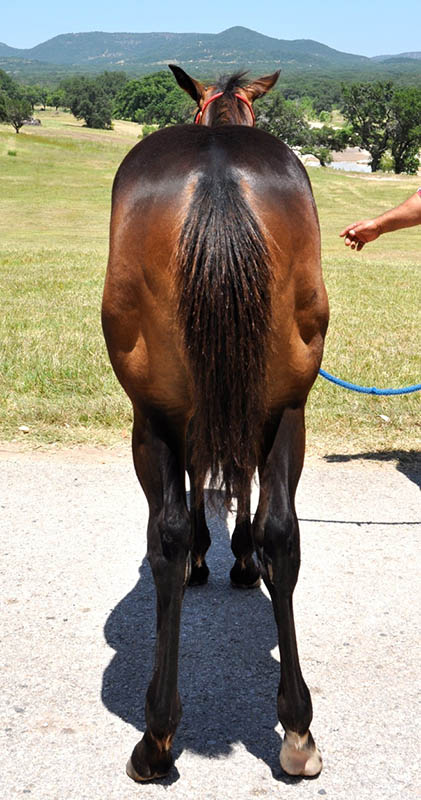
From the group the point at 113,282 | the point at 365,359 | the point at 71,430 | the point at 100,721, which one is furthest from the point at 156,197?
the point at 365,359

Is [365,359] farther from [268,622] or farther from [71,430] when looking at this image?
[268,622]

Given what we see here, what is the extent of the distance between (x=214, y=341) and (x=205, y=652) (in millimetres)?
1571

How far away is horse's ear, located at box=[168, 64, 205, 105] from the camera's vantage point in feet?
11.9

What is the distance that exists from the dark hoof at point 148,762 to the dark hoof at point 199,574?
130cm

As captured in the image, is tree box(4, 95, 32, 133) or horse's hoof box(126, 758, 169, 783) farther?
tree box(4, 95, 32, 133)

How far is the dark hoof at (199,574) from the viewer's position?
3.92 meters

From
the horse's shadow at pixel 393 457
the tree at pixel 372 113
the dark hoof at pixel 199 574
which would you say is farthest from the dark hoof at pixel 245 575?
the tree at pixel 372 113

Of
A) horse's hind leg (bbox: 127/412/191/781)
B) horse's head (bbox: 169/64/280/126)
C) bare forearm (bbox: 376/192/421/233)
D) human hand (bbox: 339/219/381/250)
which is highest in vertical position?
horse's head (bbox: 169/64/280/126)

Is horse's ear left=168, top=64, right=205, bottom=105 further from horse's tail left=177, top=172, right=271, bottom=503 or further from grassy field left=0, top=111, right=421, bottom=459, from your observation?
grassy field left=0, top=111, right=421, bottom=459

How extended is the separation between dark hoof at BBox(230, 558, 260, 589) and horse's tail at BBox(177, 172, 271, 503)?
1.42 metres

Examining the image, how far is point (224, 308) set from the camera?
243cm

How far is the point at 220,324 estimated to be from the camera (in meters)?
2.44

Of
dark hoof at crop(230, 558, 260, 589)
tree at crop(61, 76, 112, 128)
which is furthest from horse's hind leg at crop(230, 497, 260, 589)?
tree at crop(61, 76, 112, 128)

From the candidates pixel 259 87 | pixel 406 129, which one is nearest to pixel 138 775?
pixel 259 87
